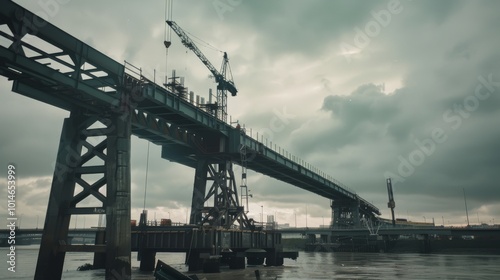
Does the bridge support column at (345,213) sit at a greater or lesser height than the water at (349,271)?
greater

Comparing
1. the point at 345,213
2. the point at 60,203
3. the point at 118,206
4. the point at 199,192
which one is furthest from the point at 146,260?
the point at 345,213

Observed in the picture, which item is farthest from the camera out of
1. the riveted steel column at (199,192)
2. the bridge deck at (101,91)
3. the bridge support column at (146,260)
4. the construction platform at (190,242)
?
the riveted steel column at (199,192)

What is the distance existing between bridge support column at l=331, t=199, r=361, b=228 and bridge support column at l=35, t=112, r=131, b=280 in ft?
350

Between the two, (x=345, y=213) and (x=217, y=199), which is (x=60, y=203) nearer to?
(x=217, y=199)

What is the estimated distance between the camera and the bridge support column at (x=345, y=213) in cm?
12744

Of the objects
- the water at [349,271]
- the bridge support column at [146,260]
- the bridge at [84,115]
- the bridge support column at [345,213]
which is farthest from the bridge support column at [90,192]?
the bridge support column at [345,213]

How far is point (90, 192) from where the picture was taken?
28016 mm

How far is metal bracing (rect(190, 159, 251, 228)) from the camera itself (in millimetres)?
48312

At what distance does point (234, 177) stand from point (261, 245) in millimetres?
9549

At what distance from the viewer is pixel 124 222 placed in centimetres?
2722

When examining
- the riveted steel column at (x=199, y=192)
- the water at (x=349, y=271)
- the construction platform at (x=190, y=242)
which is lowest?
the water at (x=349, y=271)

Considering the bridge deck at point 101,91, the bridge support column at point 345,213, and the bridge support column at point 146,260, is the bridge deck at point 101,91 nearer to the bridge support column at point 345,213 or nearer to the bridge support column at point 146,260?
the bridge support column at point 146,260

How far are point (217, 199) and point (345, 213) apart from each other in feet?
313

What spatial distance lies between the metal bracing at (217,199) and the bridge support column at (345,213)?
82.3 m
